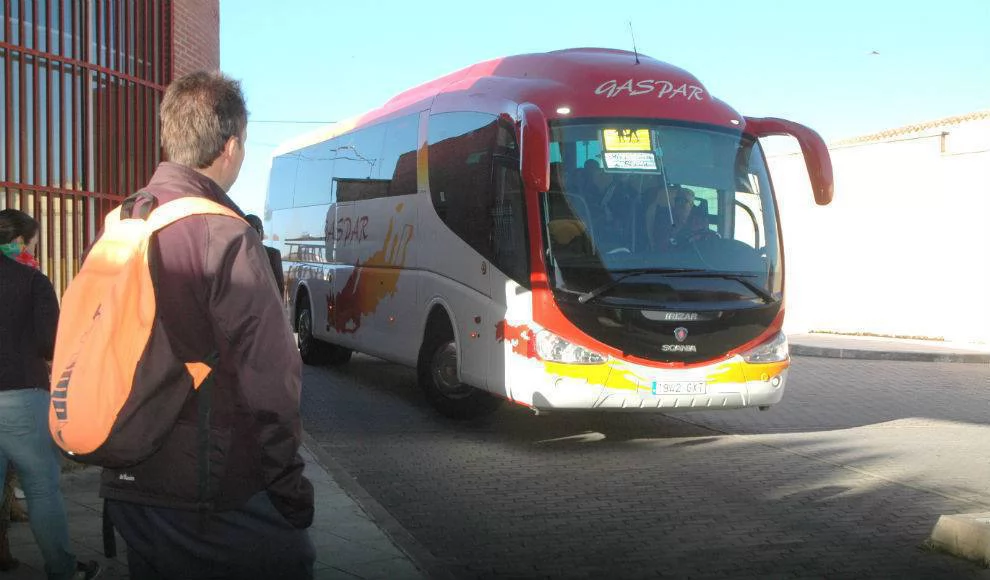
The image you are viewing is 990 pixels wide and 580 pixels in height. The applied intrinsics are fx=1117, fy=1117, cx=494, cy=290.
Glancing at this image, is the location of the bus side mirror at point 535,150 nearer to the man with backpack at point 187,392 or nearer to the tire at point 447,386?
the tire at point 447,386

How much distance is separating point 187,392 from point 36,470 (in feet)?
8.59

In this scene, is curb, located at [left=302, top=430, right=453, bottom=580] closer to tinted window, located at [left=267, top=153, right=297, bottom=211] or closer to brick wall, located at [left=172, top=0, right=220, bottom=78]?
brick wall, located at [left=172, top=0, right=220, bottom=78]

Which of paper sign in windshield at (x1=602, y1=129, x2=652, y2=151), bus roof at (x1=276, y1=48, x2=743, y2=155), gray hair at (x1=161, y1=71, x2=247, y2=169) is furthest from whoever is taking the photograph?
bus roof at (x1=276, y1=48, x2=743, y2=155)

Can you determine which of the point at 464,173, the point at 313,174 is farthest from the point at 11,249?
the point at 313,174

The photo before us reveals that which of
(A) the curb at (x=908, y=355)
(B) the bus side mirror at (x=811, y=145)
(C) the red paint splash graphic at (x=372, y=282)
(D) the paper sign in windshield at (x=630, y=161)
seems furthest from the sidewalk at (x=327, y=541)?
(A) the curb at (x=908, y=355)

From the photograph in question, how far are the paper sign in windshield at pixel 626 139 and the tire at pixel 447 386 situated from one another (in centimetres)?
248

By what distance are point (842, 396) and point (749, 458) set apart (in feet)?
16.8

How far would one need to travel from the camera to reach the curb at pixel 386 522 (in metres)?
5.49

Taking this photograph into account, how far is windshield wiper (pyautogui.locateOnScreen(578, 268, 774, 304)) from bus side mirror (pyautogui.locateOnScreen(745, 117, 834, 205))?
1051 millimetres

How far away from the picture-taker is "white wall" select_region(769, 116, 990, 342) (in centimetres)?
2231

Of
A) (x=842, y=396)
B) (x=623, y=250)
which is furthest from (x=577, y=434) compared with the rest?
(x=842, y=396)

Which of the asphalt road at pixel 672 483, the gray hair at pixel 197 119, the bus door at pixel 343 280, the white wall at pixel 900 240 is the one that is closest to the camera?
the gray hair at pixel 197 119

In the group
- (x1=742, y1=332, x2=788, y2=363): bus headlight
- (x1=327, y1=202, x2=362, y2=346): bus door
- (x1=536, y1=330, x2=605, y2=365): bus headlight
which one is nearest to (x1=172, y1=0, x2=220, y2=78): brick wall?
(x1=327, y1=202, x2=362, y2=346): bus door

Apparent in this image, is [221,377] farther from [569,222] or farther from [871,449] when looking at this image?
[871,449]
